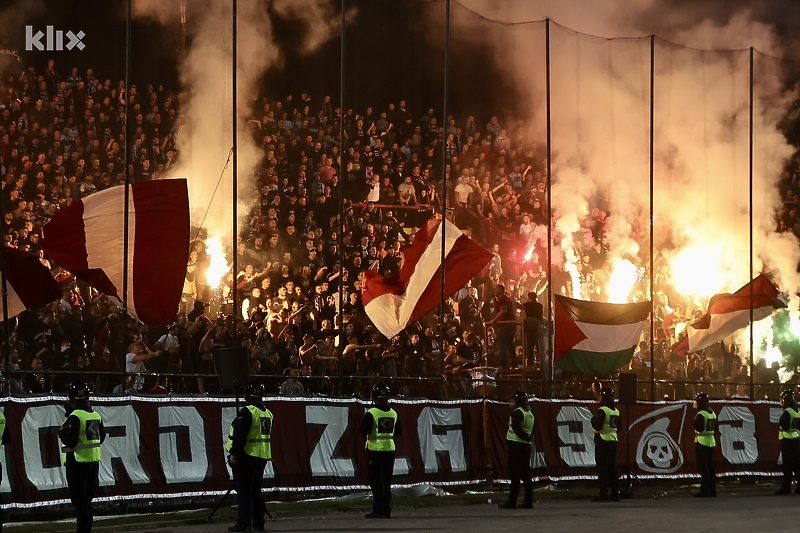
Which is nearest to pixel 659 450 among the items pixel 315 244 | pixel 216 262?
pixel 315 244

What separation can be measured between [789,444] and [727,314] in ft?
23.2

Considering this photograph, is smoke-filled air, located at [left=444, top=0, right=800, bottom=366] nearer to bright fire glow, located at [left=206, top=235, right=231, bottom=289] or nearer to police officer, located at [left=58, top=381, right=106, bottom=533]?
bright fire glow, located at [left=206, top=235, right=231, bottom=289]

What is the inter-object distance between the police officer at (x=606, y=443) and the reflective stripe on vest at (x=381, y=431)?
4.70 m

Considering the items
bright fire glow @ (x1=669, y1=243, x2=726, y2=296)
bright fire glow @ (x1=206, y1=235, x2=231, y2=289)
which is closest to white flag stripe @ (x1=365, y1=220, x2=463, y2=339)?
bright fire glow @ (x1=206, y1=235, x2=231, y2=289)

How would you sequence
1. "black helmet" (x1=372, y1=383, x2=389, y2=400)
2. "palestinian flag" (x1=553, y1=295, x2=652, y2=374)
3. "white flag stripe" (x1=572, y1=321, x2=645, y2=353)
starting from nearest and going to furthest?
"black helmet" (x1=372, y1=383, x2=389, y2=400), "palestinian flag" (x1=553, y1=295, x2=652, y2=374), "white flag stripe" (x1=572, y1=321, x2=645, y2=353)

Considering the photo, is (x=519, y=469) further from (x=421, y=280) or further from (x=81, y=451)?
(x=81, y=451)

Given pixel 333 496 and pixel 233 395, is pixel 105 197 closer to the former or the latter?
pixel 233 395

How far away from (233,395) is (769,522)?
7816mm

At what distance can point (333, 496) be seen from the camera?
1900 centimetres

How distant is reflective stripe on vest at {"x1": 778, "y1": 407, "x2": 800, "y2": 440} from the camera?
899 inches

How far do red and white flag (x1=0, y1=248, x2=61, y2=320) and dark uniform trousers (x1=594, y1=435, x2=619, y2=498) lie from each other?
9.41m

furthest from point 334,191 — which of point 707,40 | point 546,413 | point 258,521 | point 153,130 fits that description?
point 707,40

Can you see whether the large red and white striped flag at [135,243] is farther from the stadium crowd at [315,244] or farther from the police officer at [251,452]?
the police officer at [251,452]

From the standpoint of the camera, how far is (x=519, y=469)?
18891 mm
